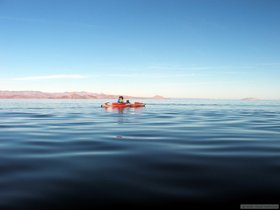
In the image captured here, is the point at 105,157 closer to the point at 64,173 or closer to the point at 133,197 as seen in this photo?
the point at 64,173

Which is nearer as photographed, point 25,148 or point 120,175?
point 120,175

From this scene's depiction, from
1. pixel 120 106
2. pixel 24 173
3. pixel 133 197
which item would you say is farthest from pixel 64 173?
pixel 120 106

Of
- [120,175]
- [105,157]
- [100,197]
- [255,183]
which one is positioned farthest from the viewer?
[105,157]

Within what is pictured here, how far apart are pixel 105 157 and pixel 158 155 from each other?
1817 mm

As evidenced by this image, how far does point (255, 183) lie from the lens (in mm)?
6188

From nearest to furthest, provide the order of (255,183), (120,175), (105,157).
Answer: (255,183), (120,175), (105,157)

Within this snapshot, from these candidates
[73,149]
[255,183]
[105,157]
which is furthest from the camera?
[73,149]

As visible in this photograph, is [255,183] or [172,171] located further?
[172,171]

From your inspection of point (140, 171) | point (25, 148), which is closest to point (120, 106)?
point (25, 148)

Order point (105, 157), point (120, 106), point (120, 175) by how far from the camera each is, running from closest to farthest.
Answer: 1. point (120, 175)
2. point (105, 157)
3. point (120, 106)

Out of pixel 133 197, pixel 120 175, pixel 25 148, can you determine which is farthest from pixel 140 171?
pixel 25 148

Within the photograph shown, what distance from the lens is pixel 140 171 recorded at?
7.25m

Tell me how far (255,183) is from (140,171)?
2820 mm

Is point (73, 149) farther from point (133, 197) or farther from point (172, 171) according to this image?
point (133, 197)
